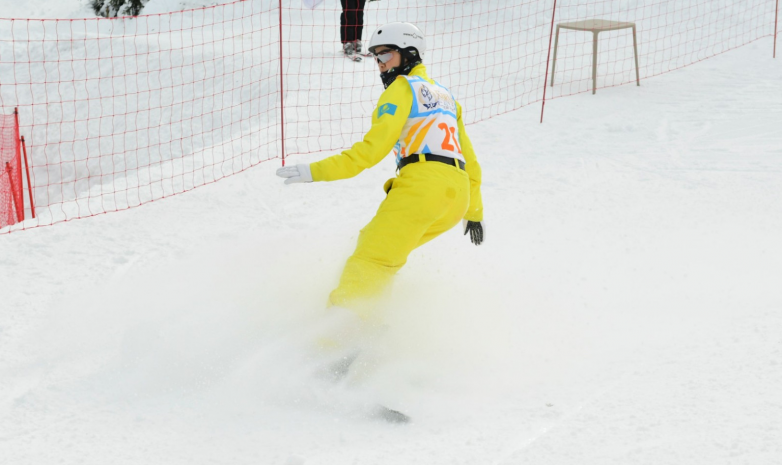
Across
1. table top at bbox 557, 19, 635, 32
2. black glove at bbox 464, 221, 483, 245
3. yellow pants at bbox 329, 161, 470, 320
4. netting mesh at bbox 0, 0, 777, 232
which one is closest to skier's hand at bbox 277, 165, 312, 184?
yellow pants at bbox 329, 161, 470, 320

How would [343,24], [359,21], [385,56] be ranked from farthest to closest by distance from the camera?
[359,21], [343,24], [385,56]

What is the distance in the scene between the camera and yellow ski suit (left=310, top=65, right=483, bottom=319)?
3.72 meters

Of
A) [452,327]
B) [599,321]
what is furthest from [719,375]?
[452,327]

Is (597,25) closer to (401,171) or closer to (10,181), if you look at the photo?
(401,171)

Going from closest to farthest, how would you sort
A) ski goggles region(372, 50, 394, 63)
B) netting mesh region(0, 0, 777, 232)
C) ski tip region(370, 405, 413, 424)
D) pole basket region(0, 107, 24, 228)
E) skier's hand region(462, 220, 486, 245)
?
ski tip region(370, 405, 413, 424) < ski goggles region(372, 50, 394, 63) < skier's hand region(462, 220, 486, 245) < pole basket region(0, 107, 24, 228) < netting mesh region(0, 0, 777, 232)

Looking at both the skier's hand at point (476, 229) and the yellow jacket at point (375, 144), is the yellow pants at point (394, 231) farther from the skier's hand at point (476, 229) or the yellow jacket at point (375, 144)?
the skier's hand at point (476, 229)

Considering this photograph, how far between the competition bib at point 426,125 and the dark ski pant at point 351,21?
5.64m

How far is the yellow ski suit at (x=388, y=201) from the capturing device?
372cm

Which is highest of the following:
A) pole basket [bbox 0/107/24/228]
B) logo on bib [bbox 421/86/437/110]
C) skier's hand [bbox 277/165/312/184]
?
logo on bib [bbox 421/86/437/110]

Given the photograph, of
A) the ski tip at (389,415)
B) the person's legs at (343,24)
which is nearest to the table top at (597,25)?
the person's legs at (343,24)

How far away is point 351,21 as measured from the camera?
9.62 m

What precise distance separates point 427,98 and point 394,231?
0.65 meters

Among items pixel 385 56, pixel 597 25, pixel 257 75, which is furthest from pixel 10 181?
pixel 597 25

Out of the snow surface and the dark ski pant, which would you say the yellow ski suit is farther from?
the dark ski pant
